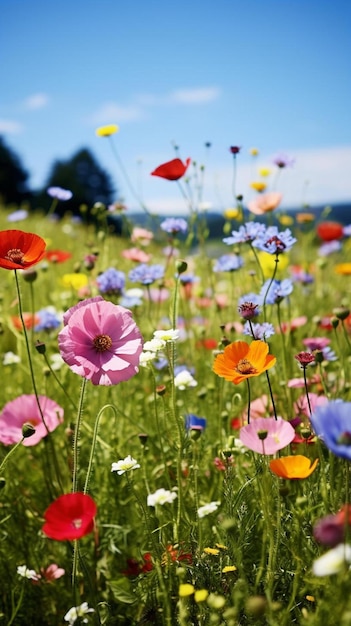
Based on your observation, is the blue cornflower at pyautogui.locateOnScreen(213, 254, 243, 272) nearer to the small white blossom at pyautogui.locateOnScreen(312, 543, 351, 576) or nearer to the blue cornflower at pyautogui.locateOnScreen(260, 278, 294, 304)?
the blue cornflower at pyautogui.locateOnScreen(260, 278, 294, 304)

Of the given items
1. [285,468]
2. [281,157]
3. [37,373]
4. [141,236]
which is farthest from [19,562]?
[281,157]

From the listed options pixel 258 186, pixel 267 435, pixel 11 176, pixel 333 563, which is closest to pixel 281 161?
pixel 258 186

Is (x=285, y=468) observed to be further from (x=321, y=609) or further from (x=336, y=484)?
(x=336, y=484)

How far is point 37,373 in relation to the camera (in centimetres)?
157

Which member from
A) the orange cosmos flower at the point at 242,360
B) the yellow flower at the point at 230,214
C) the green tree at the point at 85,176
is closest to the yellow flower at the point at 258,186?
the yellow flower at the point at 230,214

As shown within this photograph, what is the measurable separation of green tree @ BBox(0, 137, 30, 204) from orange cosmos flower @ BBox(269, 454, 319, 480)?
18.0 m

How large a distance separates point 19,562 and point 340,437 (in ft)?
2.68

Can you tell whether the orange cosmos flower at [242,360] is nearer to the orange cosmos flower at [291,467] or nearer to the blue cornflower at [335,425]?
the orange cosmos flower at [291,467]

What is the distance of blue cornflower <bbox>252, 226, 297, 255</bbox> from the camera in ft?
3.64

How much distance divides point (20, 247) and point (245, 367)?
36 cm

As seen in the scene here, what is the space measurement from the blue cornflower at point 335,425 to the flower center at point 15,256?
49cm

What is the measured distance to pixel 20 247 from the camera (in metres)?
0.92

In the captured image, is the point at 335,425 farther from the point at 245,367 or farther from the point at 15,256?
the point at 15,256

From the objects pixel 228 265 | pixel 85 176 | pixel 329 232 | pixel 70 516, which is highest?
pixel 70 516
